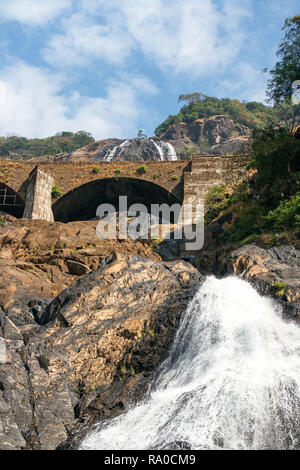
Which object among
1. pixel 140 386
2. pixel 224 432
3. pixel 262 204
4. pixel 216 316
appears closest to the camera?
pixel 224 432

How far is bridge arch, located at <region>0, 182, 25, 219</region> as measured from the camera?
32688 millimetres

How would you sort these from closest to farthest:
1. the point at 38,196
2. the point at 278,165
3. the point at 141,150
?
the point at 278,165 → the point at 38,196 → the point at 141,150

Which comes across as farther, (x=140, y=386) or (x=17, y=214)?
(x=17, y=214)

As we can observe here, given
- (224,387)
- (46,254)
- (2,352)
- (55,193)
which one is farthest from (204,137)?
(224,387)

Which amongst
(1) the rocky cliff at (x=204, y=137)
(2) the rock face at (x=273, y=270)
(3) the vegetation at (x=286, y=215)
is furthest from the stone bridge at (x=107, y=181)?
(1) the rocky cliff at (x=204, y=137)

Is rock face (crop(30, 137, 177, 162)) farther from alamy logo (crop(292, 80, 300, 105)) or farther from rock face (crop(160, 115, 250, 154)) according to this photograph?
alamy logo (crop(292, 80, 300, 105))

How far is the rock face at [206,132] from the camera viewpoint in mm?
74000

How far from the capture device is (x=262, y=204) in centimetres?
2375

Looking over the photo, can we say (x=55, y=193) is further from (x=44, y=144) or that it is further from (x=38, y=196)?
(x=44, y=144)

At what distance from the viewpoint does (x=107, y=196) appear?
1366 inches

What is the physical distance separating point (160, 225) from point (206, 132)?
5067cm
